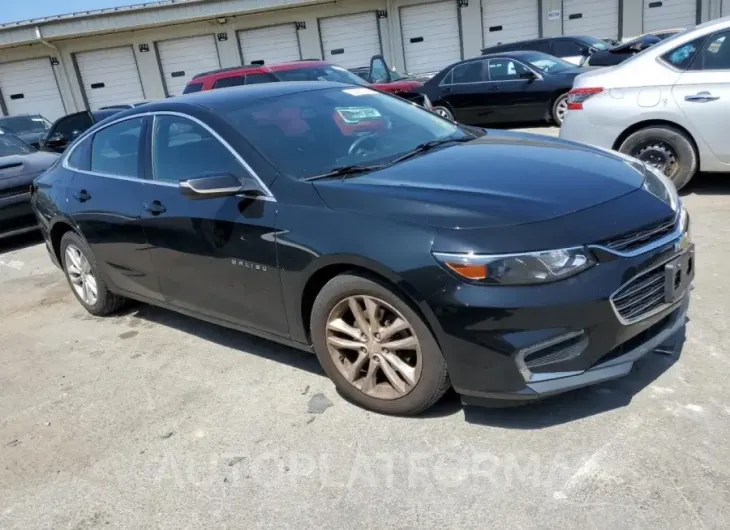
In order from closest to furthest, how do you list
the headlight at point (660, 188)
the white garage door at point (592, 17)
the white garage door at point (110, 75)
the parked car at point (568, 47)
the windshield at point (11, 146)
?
the headlight at point (660, 188) < the windshield at point (11, 146) < the parked car at point (568, 47) < the white garage door at point (592, 17) < the white garage door at point (110, 75)

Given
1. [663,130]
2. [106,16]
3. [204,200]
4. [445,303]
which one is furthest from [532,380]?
[106,16]

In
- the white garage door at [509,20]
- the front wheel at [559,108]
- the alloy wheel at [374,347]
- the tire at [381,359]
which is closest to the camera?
the tire at [381,359]

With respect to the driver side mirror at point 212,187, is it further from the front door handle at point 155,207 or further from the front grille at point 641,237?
the front grille at point 641,237

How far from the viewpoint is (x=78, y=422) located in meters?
3.50

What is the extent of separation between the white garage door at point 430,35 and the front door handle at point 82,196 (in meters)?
21.2

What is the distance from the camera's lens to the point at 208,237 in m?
3.55

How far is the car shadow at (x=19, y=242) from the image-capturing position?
8.09 metres

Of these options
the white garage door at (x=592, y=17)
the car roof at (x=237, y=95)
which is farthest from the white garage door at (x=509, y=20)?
the car roof at (x=237, y=95)

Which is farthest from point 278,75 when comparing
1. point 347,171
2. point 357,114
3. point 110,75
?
point 110,75

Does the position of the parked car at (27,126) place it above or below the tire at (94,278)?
above

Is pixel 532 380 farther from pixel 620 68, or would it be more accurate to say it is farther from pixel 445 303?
pixel 620 68

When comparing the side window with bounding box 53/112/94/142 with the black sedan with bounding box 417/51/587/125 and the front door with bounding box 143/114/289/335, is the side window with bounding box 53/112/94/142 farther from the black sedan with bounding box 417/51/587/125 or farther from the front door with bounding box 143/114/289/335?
the front door with bounding box 143/114/289/335

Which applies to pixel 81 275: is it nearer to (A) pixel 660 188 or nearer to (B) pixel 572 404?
(B) pixel 572 404

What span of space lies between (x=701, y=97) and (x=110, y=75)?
81.7ft
